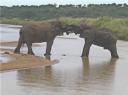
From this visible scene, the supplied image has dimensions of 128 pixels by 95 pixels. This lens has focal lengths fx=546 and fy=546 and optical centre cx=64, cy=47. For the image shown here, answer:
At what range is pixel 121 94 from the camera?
13.6 m

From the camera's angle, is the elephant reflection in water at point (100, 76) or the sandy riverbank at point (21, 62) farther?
the sandy riverbank at point (21, 62)

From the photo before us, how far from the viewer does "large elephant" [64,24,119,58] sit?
26250 millimetres

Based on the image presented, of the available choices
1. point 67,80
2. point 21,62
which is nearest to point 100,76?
point 67,80

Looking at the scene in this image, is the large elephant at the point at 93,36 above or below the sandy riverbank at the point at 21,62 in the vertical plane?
below

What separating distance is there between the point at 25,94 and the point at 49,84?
2.32 metres

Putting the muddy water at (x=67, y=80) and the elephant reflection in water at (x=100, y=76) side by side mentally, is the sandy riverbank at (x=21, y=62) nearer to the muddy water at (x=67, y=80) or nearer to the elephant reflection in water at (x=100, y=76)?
the muddy water at (x=67, y=80)

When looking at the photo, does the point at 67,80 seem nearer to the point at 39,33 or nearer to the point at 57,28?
the point at 39,33

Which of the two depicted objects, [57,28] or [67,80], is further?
[57,28]

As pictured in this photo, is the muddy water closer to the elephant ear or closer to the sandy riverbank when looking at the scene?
the sandy riverbank

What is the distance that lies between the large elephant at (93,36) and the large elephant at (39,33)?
926mm

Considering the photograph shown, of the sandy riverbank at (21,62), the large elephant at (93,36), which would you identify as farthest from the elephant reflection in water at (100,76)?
the large elephant at (93,36)

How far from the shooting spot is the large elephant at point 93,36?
86.1ft

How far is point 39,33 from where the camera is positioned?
2462 centimetres

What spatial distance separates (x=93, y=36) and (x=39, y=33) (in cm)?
312
